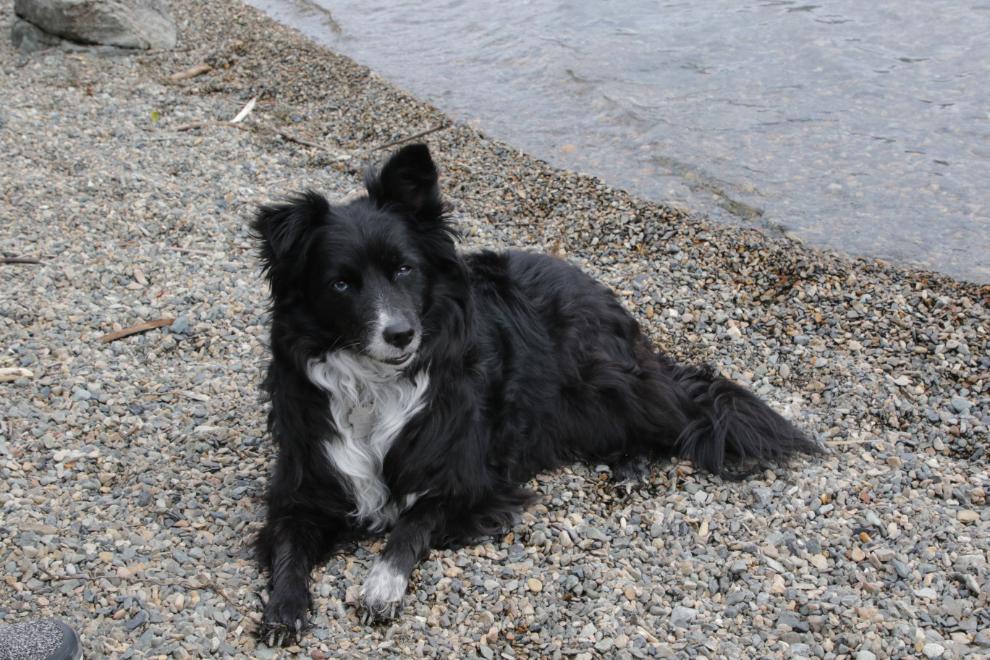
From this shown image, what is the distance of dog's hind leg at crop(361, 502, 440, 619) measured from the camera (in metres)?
3.55

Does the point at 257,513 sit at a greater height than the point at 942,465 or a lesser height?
lesser

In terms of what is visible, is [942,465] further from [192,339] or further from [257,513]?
[192,339]

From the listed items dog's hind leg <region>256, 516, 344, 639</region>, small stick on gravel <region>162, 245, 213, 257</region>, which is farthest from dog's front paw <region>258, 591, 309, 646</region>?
small stick on gravel <region>162, 245, 213, 257</region>

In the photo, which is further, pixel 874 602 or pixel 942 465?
pixel 942 465

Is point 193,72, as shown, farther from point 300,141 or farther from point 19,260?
point 19,260

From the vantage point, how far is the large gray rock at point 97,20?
10425 millimetres

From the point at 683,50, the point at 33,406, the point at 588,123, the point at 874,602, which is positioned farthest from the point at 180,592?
the point at 683,50

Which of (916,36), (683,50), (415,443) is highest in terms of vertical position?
(916,36)

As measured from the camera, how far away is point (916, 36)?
38.4 ft

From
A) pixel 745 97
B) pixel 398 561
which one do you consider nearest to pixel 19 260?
pixel 398 561

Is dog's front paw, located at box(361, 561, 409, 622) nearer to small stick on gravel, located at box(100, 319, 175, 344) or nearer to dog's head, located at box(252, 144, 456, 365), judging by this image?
dog's head, located at box(252, 144, 456, 365)

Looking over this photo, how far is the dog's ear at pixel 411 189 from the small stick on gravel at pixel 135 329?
2.52 metres

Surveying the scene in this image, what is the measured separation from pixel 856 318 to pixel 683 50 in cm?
770

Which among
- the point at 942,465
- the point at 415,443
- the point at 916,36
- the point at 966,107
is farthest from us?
the point at 916,36
